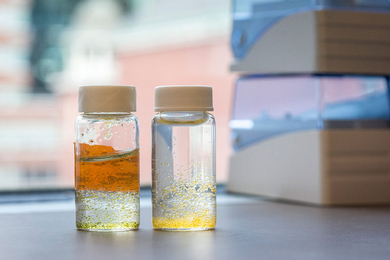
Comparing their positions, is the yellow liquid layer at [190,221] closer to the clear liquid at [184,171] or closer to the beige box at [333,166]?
the clear liquid at [184,171]

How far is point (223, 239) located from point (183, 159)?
131 millimetres

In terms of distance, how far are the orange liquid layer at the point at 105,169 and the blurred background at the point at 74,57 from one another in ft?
3.57

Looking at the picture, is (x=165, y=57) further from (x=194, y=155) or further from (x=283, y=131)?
(x=194, y=155)

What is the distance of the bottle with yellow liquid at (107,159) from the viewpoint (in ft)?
2.52

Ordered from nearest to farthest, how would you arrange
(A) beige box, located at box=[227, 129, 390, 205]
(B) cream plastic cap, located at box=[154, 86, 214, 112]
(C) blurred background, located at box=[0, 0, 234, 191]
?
(B) cream plastic cap, located at box=[154, 86, 214, 112] < (A) beige box, located at box=[227, 129, 390, 205] < (C) blurred background, located at box=[0, 0, 234, 191]

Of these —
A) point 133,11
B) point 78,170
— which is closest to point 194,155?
point 78,170

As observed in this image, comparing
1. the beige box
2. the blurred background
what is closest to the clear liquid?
the beige box

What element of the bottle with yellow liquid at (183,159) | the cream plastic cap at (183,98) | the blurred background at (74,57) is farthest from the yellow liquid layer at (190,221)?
the blurred background at (74,57)

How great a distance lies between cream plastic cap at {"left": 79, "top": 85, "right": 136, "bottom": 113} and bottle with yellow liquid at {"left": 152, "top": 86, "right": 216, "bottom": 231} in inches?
1.8

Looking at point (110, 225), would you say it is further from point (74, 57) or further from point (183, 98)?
point (74, 57)

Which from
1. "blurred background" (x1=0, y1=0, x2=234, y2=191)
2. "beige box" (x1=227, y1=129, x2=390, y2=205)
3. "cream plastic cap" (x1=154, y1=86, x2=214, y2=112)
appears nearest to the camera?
"cream plastic cap" (x1=154, y1=86, x2=214, y2=112)

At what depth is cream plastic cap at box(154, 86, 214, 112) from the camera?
0.76m

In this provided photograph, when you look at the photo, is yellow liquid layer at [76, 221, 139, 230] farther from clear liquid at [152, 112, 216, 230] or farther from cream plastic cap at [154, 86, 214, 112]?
cream plastic cap at [154, 86, 214, 112]

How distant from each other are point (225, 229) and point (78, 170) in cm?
24
